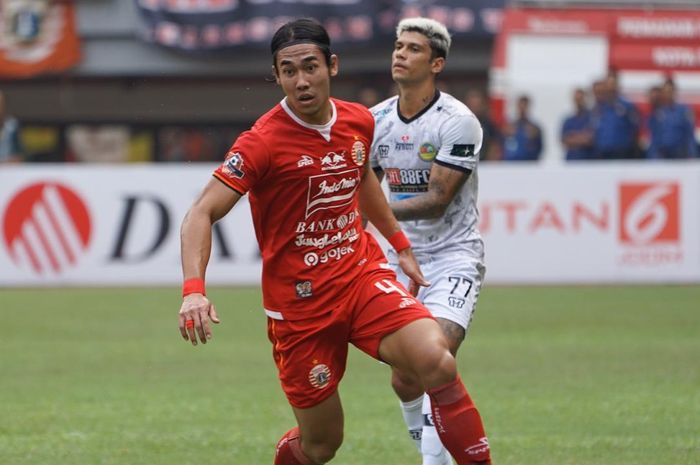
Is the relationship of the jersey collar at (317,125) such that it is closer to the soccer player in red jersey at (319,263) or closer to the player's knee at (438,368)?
the soccer player in red jersey at (319,263)

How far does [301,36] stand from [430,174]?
5.73 feet

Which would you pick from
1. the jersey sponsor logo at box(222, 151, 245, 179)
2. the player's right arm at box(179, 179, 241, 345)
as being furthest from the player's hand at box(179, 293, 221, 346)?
the jersey sponsor logo at box(222, 151, 245, 179)

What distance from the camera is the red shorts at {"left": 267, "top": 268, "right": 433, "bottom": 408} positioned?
7.23m

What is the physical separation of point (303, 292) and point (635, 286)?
13.2 meters

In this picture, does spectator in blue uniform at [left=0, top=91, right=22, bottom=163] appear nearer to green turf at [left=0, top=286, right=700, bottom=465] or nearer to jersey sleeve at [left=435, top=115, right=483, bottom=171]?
green turf at [left=0, top=286, right=700, bottom=465]

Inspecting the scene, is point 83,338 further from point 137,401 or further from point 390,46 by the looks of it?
point 390,46

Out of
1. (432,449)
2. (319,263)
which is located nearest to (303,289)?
(319,263)

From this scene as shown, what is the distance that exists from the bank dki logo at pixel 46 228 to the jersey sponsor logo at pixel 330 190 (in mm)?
13000

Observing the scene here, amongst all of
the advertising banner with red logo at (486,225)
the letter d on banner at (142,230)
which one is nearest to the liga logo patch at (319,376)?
the advertising banner with red logo at (486,225)

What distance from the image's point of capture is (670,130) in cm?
2130

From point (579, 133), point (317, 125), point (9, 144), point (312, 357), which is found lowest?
point (579, 133)

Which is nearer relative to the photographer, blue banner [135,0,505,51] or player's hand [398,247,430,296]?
player's hand [398,247,430,296]

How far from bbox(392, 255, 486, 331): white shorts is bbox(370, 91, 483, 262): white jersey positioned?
0.08 m

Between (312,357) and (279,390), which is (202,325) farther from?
(279,390)
